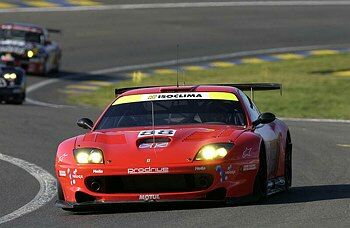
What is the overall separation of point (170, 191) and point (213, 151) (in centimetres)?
46

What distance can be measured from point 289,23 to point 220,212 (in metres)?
38.4

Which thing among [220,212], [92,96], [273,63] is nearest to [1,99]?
[92,96]

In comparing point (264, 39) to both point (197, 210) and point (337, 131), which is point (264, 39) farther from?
point (197, 210)

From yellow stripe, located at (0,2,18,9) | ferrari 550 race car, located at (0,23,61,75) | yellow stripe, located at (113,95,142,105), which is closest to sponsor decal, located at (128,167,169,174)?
yellow stripe, located at (113,95,142,105)

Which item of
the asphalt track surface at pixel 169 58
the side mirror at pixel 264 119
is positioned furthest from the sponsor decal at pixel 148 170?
the side mirror at pixel 264 119

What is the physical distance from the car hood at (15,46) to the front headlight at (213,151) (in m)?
26.7

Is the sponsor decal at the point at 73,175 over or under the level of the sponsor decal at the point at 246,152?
under

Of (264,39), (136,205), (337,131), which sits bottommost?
(264,39)

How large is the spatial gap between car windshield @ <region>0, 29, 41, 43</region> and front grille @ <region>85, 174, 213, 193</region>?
27302 millimetres

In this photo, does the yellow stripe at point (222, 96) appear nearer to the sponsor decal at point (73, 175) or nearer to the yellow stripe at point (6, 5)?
the sponsor decal at point (73, 175)

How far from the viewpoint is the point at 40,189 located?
1134 centimetres

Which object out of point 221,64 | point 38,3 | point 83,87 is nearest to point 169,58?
point 221,64

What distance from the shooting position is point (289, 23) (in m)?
47.1

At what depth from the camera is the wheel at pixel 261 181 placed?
966 centimetres
